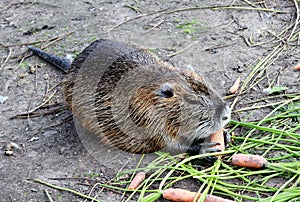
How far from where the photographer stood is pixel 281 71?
15.3ft

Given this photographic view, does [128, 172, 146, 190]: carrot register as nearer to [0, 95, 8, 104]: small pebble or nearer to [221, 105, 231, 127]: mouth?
[221, 105, 231, 127]: mouth

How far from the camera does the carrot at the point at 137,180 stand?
3.50 m

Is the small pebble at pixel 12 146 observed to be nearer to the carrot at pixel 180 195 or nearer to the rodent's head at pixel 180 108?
the rodent's head at pixel 180 108

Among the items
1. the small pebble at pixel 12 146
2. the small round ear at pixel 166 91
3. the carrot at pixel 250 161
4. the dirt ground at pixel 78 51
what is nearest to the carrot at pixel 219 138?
the carrot at pixel 250 161

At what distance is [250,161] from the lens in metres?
3.52

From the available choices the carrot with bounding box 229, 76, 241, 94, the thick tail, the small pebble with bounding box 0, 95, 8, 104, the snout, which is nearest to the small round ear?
the snout

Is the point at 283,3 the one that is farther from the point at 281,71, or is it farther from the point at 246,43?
the point at 281,71

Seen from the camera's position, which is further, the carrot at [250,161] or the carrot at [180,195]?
the carrot at [250,161]

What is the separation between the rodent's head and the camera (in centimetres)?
372

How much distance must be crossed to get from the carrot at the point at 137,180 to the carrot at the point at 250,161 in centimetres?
66

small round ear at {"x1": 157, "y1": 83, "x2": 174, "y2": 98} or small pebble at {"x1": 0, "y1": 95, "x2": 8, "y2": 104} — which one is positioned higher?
small round ear at {"x1": 157, "y1": 83, "x2": 174, "y2": 98}

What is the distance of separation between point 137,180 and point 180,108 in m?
0.64

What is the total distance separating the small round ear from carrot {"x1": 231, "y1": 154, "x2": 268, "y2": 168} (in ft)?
2.22

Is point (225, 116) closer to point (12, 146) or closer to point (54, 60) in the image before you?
point (12, 146)
